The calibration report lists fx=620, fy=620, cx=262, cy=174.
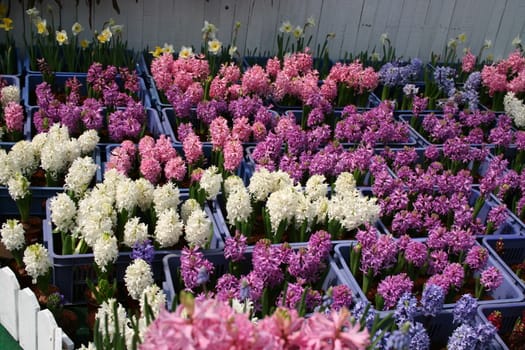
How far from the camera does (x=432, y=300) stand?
2420 mm

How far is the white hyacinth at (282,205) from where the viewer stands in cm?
278

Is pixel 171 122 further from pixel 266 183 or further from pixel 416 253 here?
pixel 416 253

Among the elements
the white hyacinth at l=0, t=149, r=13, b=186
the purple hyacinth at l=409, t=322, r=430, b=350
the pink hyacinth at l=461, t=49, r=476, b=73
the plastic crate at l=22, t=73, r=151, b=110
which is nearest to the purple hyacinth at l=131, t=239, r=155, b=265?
the white hyacinth at l=0, t=149, r=13, b=186

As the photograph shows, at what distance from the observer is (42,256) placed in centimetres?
247

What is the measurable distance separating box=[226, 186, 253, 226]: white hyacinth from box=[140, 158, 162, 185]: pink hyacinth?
18.1 inches

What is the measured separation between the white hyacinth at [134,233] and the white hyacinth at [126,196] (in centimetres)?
14

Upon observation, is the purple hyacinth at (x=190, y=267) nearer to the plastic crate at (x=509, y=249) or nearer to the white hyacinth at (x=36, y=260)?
the white hyacinth at (x=36, y=260)

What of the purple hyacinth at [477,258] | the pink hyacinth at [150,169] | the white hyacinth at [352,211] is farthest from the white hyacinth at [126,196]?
the purple hyacinth at [477,258]

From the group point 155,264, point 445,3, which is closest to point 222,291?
point 155,264

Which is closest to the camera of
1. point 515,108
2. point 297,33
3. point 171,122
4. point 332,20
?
point 171,122

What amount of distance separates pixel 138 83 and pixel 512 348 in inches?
105

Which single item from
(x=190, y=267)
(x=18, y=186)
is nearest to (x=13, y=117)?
(x=18, y=186)

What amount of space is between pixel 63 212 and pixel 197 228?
57 cm

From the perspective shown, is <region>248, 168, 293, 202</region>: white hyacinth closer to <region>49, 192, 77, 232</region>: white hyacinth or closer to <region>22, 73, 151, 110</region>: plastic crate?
<region>49, 192, 77, 232</region>: white hyacinth
